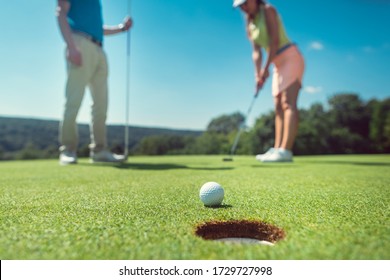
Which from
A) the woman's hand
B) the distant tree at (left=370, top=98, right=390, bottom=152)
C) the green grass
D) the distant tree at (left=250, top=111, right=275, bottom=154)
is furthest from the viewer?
the distant tree at (left=370, top=98, right=390, bottom=152)

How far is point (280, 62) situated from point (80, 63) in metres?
3.55

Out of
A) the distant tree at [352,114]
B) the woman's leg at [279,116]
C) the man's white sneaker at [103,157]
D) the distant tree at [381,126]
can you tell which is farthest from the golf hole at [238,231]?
the distant tree at [352,114]

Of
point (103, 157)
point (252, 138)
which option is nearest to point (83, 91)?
point (103, 157)

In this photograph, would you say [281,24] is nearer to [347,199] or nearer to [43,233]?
[347,199]

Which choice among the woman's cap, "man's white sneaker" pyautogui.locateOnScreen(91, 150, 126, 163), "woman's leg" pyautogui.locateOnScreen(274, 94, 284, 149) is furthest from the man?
"woman's leg" pyautogui.locateOnScreen(274, 94, 284, 149)

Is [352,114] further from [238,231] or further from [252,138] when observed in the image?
[238,231]

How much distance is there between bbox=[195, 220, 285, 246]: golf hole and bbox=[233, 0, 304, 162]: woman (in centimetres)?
427

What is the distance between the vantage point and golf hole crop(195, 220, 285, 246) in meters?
1.52

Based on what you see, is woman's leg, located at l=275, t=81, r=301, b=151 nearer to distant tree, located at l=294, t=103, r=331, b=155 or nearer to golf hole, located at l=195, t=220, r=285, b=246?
→ golf hole, located at l=195, t=220, r=285, b=246

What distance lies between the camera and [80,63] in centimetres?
512

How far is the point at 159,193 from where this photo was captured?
7.99ft

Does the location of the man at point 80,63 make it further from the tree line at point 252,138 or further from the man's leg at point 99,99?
the tree line at point 252,138

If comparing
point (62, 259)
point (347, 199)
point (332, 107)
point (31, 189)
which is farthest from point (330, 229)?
point (332, 107)

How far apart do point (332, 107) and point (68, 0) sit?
1769 inches
